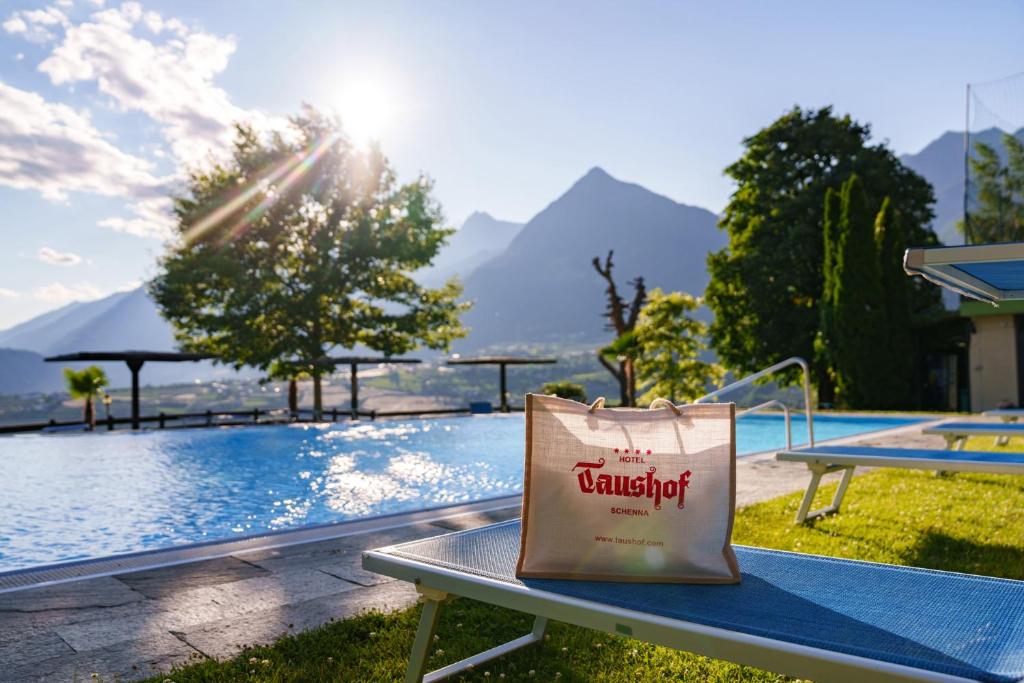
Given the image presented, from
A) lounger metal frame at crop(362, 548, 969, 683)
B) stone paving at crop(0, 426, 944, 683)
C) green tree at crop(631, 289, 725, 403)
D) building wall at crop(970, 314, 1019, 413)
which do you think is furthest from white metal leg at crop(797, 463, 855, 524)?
green tree at crop(631, 289, 725, 403)

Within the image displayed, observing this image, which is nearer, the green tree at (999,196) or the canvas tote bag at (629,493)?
the canvas tote bag at (629,493)

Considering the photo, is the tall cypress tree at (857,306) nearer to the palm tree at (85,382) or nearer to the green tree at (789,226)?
the green tree at (789,226)

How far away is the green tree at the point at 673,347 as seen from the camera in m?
22.4

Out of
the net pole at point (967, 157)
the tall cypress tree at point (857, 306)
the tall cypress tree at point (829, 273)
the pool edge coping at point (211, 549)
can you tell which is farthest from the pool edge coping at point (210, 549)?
the net pole at point (967, 157)

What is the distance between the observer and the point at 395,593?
353 centimetres

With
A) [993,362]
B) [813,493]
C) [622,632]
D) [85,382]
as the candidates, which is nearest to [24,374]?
[85,382]

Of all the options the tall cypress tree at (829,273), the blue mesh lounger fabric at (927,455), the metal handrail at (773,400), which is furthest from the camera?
the tall cypress tree at (829,273)

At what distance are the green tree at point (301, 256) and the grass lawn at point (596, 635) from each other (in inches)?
830

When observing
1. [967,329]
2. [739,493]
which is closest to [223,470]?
[739,493]

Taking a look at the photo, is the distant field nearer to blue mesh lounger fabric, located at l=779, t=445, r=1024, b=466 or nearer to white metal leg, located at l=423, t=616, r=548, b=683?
blue mesh lounger fabric, located at l=779, t=445, r=1024, b=466

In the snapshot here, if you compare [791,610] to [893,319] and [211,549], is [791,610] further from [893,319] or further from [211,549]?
[893,319]

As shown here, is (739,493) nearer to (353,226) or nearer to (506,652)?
(506,652)

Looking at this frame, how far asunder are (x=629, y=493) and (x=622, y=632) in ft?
1.26

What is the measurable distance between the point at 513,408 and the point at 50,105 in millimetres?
20970
